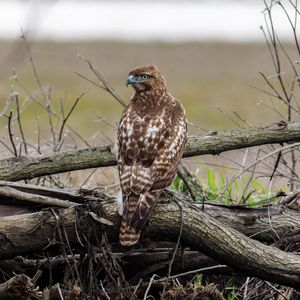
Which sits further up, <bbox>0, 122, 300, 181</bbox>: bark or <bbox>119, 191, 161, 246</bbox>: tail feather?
<bbox>0, 122, 300, 181</bbox>: bark

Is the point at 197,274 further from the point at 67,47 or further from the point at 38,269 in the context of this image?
the point at 67,47

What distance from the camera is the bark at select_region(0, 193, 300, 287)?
580cm

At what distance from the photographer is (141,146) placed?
244 inches

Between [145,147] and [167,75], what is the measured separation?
77.2 ft

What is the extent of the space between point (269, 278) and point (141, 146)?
1.06 m

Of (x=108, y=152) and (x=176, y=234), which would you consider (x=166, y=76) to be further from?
(x=176, y=234)

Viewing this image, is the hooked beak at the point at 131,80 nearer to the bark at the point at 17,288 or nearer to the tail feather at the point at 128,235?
the tail feather at the point at 128,235

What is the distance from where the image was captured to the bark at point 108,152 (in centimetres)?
642

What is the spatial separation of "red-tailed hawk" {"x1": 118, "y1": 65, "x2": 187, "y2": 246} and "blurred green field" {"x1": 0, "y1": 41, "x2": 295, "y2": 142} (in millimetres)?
13042

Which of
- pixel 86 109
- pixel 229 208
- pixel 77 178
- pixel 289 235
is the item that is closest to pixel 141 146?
pixel 229 208

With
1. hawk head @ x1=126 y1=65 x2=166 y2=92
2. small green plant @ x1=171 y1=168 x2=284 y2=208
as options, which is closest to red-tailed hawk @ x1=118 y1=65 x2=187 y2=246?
hawk head @ x1=126 y1=65 x2=166 y2=92

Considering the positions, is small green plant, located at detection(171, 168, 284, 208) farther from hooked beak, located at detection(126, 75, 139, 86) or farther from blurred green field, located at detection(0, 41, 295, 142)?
blurred green field, located at detection(0, 41, 295, 142)

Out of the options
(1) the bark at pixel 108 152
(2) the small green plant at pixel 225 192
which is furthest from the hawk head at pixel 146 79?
(2) the small green plant at pixel 225 192

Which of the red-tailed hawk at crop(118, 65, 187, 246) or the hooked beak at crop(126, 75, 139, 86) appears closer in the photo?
the red-tailed hawk at crop(118, 65, 187, 246)
